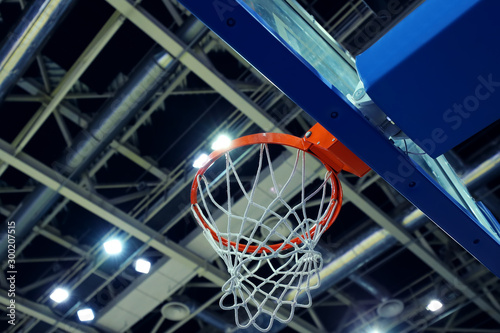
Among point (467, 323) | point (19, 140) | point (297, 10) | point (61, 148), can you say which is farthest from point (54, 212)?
point (467, 323)

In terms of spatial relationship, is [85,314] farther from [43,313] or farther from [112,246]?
[112,246]

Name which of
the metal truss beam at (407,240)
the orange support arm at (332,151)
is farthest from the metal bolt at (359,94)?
the metal truss beam at (407,240)

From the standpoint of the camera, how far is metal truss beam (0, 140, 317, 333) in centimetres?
645

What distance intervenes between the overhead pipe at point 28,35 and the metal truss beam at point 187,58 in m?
0.56

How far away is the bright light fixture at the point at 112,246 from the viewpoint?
7.25 m

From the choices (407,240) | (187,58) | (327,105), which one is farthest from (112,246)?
(327,105)

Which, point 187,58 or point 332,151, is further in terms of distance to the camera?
point 187,58

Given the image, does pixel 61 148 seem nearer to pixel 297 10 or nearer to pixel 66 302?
pixel 66 302

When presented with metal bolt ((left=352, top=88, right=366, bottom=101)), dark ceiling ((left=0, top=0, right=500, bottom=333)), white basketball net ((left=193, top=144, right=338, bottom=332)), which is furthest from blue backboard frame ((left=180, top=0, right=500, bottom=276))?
dark ceiling ((left=0, top=0, right=500, bottom=333))

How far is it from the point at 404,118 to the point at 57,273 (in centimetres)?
728

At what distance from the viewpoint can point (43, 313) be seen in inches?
324

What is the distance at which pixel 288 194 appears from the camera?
6.68 metres

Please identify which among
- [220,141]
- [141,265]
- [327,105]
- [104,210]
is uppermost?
[104,210]

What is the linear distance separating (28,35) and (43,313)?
473 centimetres
